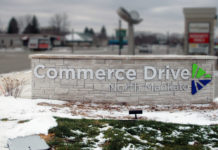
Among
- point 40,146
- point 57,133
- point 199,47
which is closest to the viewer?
point 40,146

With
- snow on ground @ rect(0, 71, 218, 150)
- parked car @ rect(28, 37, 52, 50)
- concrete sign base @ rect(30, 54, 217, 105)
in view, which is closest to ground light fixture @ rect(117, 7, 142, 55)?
concrete sign base @ rect(30, 54, 217, 105)

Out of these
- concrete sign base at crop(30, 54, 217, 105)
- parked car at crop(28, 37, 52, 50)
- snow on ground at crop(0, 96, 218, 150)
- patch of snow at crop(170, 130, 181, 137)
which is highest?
parked car at crop(28, 37, 52, 50)

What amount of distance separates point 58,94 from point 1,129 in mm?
3875

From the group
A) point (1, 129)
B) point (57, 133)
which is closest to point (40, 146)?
point (57, 133)

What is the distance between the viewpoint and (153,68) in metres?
10.4

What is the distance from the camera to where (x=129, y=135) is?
6043mm

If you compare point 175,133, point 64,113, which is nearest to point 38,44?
point 64,113

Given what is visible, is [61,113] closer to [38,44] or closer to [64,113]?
[64,113]

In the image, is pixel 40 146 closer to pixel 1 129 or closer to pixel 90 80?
pixel 1 129

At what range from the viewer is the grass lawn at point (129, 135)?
5508 mm

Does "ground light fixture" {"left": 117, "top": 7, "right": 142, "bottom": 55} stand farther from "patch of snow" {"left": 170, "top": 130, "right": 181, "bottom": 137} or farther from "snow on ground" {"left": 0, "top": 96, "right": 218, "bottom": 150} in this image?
"patch of snow" {"left": 170, "top": 130, "right": 181, "bottom": 137}

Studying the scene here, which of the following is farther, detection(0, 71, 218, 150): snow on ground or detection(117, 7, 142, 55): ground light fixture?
detection(117, 7, 142, 55): ground light fixture

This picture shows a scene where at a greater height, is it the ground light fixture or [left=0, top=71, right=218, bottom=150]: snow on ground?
the ground light fixture

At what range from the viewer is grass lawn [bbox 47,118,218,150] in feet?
18.1
